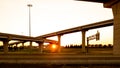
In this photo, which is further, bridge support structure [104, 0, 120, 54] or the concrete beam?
the concrete beam

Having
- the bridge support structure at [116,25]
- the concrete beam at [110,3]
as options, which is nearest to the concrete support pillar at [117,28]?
the bridge support structure at [116,25]

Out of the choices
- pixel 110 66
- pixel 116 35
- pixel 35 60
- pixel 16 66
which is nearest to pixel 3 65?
pixel 16 66

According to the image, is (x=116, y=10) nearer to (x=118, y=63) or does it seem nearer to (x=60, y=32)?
(x=118, y=63)

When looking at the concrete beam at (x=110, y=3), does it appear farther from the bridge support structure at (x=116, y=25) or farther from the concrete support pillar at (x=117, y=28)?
the concrete support pillar at (x=117, y=28)

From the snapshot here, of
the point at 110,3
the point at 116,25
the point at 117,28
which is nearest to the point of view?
the point at 117,28

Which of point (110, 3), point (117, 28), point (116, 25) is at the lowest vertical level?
point (117, 28)

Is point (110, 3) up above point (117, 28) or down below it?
above

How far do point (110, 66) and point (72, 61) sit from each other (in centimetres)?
152

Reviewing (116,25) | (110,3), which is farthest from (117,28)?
(110,3)

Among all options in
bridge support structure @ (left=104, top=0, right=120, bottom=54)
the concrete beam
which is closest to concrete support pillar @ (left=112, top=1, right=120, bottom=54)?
bridge support structure @ (left=104, top=0, right=120, bottom=54)

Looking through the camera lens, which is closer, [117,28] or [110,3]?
[117,28]

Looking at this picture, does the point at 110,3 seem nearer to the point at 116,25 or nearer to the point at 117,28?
the point at 116,25

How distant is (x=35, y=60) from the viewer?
10883 mm

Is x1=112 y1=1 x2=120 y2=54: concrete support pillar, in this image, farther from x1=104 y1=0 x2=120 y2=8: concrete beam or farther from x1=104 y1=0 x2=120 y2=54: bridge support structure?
x1=104 y1=0 x2=120 y2=8: concrete beam
